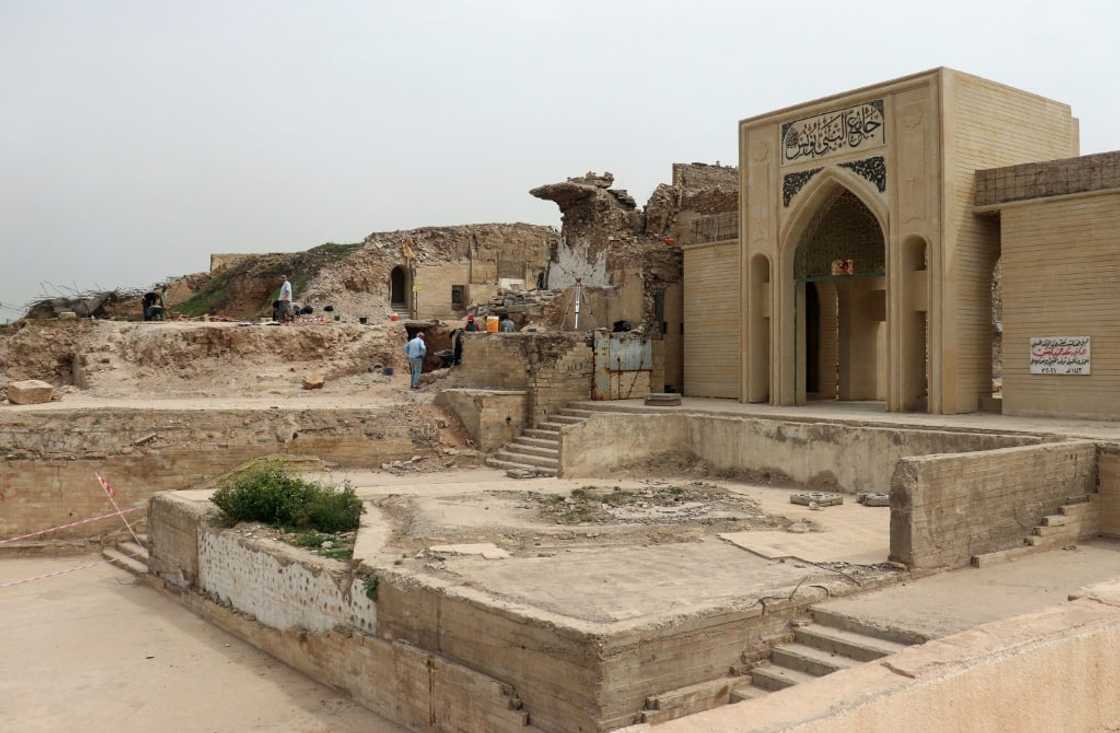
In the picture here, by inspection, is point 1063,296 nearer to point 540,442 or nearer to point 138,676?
point 540,442

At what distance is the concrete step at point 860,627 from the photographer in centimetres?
733

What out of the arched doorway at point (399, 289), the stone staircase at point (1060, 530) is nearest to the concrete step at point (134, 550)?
the stone staircase at point (1060, 530)

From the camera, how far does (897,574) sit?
29.1 feet

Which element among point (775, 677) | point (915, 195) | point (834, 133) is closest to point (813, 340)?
point (834, 133)

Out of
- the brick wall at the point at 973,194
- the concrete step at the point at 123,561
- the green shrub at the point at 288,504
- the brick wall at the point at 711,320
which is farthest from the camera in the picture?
the brick wall at the point at 711,320

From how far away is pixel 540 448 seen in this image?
1789 cm

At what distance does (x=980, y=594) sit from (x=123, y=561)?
503 inches

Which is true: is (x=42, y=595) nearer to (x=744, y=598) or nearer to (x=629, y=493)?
(x=629, y=493)

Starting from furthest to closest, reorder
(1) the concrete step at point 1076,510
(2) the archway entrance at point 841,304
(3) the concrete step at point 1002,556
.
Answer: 1. (2) the archway entrance at point 841,304
2. (1) the concrete step at point 1076,510
3. (3) the concrete step at point 1002,556

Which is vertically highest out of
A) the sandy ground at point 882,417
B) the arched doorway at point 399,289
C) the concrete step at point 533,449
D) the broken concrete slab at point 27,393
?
the arched doorway at point 399,289

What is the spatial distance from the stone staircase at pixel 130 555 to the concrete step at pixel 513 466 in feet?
19.5

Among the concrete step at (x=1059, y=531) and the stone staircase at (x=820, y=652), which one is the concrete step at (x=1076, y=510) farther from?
the stone staircase at (x=820, y=652)

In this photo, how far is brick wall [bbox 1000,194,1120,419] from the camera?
47.0 ft

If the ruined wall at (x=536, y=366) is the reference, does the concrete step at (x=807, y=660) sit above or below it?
below
